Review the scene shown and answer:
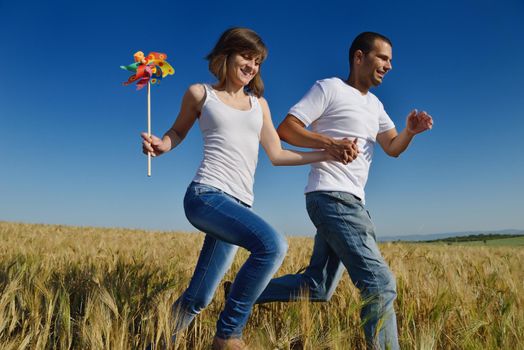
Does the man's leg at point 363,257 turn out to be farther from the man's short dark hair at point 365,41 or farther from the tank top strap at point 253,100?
the man's short dark hair at point 365,41

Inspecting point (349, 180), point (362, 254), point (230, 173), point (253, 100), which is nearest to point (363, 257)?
point (362, 254)

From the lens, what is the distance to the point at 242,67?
8.05ft

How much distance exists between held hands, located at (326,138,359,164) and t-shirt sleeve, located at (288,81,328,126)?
0.25 metres

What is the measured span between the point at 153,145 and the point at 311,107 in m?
0.91

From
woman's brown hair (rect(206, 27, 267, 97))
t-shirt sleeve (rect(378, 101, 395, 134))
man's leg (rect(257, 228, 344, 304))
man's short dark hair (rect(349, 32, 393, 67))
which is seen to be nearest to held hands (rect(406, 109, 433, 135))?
t-shirt sleeve (rect(378, 101, 395, 134))

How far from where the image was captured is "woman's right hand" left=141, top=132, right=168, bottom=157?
2.29m

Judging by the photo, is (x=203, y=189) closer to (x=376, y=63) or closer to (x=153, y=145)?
(x=153, y=145)

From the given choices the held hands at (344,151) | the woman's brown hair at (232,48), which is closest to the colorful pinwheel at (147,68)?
the woman's brown hair at (232,48)

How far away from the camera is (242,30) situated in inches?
95.8

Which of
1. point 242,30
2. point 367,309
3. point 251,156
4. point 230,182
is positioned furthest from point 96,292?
point 242,30

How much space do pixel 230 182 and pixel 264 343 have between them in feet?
2.57

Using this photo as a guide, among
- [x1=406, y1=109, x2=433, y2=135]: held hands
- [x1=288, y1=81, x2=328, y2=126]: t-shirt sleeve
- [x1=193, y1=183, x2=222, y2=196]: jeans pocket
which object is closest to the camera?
[x1=193, y1=183, x2=222, y2=196]: jeans pocket

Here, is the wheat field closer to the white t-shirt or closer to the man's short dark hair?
the white t-shirt

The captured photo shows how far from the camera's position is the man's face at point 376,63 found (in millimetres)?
2588
